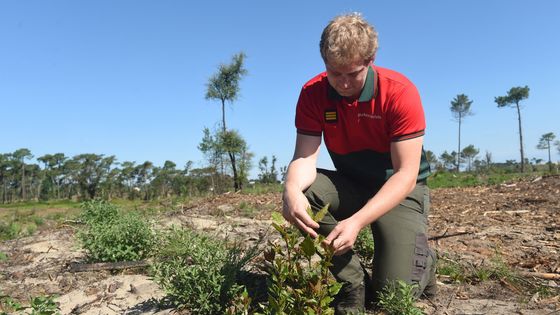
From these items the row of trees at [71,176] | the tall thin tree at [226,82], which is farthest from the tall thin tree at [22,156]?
the tall thin tree at [226,82]

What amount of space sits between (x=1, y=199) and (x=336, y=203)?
268 feet

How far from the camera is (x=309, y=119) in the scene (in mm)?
2686

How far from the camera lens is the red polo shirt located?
242 cm

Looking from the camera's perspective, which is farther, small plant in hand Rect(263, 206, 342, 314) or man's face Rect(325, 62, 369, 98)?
man's face Rect(325, 62, 369, 98)

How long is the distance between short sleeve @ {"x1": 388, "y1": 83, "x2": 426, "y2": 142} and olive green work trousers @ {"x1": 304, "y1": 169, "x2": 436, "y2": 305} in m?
0.54

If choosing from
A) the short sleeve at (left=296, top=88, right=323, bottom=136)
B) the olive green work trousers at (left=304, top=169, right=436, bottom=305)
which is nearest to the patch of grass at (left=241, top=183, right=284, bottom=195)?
the olive green work trousers at (left=304, top=169, right=436, bottom=305)

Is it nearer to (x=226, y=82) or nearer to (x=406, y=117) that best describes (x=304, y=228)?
(x=406, y=117)

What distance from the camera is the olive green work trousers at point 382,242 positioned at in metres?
2.58

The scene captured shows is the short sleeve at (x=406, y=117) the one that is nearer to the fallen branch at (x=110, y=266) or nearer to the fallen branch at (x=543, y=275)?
the fallen branch at (x=543, y=275)

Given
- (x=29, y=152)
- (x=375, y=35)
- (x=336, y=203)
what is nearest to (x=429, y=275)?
(x=336, y=203)

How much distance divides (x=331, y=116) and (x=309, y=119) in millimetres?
135

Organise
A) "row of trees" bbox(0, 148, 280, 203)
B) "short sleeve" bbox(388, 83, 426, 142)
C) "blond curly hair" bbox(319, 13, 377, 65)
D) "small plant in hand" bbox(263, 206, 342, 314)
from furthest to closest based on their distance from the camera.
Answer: "row of trees" bbox(0, 148, 280, 203) < "short sleeve" bbox(388, 83, 426, 142) < "blond curly hair" bbox(319, 13, 377, 65) < "small plant in hand" bbox(263, 206, 342, 314)

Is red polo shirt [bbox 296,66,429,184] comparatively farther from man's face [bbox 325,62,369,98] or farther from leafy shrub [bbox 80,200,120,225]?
leafy shrub [bbox 80,200,120,225]

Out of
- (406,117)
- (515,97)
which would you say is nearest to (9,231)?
(406,117)
